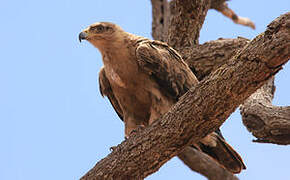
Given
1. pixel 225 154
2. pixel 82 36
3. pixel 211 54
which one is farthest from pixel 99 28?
pixel 225 154

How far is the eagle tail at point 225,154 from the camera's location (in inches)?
230

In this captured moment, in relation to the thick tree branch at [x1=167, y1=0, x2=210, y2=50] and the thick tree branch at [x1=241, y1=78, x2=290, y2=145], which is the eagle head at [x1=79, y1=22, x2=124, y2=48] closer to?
the thick tree branch at [x1=167, y1=0, x2=210, y2=50]

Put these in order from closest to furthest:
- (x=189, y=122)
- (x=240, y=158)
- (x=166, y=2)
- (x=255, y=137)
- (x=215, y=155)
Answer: (x=189, y=122) < (x=240, y=158) < (x=215, y=155) < (x=255, y=137) < (x=166, y=2)

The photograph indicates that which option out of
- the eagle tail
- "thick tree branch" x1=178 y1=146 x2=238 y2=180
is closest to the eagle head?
the eagle tail

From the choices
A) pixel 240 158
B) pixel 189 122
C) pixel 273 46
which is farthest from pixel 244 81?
pixel 240 158

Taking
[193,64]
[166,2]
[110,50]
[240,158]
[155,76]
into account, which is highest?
[166,2]

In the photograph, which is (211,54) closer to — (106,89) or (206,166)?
(206,166)

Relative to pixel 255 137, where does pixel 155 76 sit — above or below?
above

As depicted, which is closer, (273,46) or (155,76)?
(273,46)

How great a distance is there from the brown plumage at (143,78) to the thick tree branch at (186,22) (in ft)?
5.59

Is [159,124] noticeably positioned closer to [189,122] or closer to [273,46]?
[189,122]

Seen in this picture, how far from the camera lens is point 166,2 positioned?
439 inches

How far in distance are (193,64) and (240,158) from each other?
2.82 m

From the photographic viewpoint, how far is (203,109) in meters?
4.59
